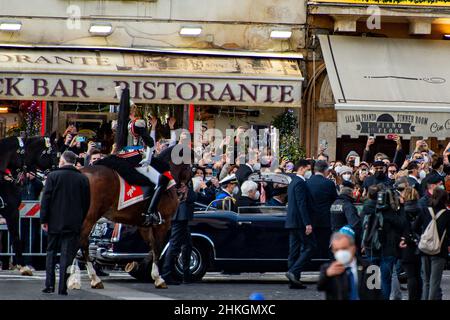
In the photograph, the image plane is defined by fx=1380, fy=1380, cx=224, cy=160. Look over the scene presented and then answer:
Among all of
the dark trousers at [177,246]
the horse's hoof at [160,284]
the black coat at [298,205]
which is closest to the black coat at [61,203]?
the horse's hoof at [160,284]

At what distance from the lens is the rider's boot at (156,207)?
64.0 ft

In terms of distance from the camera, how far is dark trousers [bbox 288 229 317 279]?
786 inches

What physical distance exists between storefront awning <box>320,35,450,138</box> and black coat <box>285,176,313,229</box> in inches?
353

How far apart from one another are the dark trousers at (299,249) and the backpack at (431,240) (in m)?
3.38

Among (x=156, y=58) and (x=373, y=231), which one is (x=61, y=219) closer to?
(x=373, y=231)

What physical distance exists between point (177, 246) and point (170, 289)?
0.93m

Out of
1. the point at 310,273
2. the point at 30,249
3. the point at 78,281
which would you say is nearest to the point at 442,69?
the point at 310,273

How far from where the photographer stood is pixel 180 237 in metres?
20.2

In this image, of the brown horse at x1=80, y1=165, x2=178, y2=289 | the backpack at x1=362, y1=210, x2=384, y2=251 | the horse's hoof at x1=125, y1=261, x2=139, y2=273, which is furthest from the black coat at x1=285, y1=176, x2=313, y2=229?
the backpack at x1=362, y1=210, x2=384, y2=251

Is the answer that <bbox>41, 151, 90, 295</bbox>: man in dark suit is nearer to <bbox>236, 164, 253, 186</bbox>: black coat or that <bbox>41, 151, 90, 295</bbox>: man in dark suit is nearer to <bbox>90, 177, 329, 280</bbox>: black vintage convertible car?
<bbox>90, 177, 329, 280</bbox>: black vintage convertible car

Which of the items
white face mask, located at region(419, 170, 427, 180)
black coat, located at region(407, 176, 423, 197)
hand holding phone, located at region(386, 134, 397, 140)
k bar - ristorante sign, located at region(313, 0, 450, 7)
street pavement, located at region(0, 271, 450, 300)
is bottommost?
street pavement, located at region(0, 271, 450, 300)

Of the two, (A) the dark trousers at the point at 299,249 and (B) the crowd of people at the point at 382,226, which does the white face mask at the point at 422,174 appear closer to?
(B) the crowd of people at the point at 382,226

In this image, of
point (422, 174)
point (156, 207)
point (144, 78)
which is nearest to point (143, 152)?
point (156, 207)

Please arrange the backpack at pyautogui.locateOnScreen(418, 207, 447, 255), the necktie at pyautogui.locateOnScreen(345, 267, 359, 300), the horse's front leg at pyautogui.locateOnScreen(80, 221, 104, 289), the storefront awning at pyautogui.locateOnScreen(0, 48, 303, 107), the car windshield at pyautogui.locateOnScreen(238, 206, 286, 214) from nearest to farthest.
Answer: the necktie at pyautogui.locateOnScreen(345, 267, 359, 300)
the backpack at pyautogui.locateOnScreen(418, 207, 447, 255)
the horse's front leg at pyautogui.locateOnScreen(80, 221, 104, 289)
the car windshield at pyautogui.locateOnScreen(238, 206, 286, 214)
the storefront awning at pyautogui.locateOnScreen(0, 48, 303, 107)
